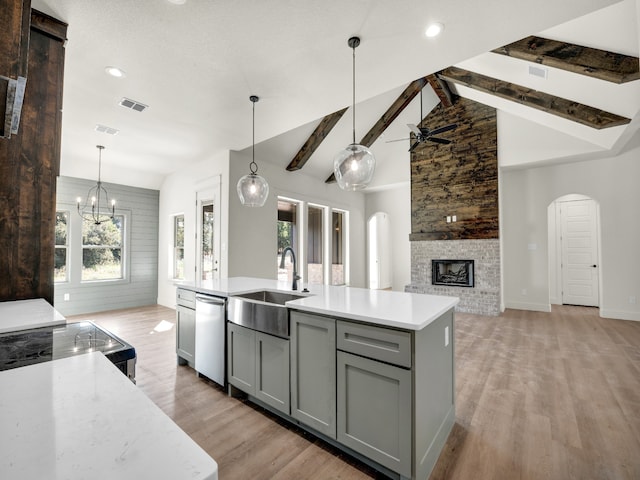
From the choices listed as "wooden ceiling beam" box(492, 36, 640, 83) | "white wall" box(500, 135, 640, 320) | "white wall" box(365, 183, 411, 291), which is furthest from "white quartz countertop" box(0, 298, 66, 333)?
"white wall" box(365, 183, 411, 291)

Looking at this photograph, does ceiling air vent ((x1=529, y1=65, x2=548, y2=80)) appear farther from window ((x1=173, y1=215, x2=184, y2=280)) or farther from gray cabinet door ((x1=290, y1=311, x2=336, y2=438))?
window ((x1=173, y1=215, x2=184, y2=280))

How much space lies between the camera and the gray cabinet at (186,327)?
10.2 feet

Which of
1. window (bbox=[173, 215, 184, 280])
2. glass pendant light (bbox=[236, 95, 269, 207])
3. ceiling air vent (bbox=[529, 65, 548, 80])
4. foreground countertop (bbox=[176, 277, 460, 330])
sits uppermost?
ceiling air vent (bbox=[529, 65, 548, 80])

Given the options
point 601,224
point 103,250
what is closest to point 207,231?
point 103,250

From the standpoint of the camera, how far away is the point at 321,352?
194 centimetres

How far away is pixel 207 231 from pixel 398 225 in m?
5.28

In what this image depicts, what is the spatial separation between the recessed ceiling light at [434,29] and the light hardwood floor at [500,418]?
299 cm

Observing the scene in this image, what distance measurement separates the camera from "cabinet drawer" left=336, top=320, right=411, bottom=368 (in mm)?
1582

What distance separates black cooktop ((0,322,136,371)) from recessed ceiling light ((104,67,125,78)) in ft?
8.35

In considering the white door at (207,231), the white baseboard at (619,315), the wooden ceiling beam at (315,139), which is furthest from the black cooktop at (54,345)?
the white baseboard at (619,315)

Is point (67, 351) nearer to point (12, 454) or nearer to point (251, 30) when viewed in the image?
point (12, 454)

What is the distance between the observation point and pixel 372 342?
5.59 ft

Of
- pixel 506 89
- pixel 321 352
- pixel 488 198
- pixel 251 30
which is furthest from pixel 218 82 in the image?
pixel 488 198

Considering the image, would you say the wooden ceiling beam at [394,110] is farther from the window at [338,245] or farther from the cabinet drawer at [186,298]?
the cabinet drawer at [186,298]
